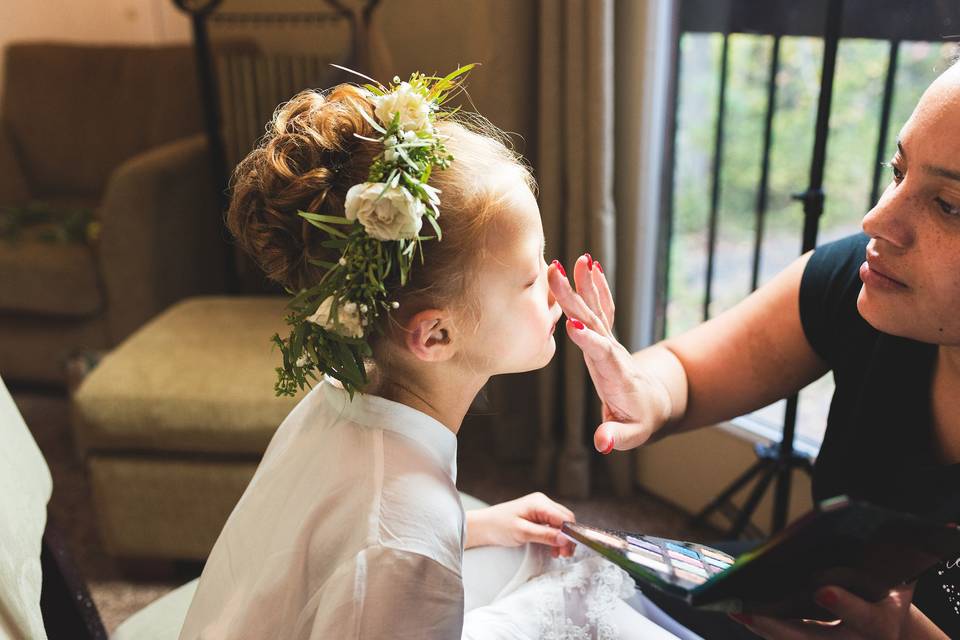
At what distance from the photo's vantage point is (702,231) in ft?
7.63

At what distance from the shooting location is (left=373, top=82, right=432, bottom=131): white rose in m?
0.82

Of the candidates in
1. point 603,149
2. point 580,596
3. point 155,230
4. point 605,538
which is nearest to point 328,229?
point 605,538

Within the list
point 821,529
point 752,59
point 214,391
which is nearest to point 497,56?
point 752,59

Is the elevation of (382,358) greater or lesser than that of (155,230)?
greater

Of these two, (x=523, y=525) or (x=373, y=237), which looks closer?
(x=373, y=237)

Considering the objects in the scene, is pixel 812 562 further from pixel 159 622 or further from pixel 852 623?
pixel 159 622

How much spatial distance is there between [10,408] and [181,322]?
1.07 metres

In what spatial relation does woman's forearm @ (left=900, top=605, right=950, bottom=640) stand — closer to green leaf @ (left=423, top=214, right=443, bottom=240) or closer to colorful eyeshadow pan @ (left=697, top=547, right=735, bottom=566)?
colorful eyeshadow pan @ (left=697, top=547, right=735, bottom=566)

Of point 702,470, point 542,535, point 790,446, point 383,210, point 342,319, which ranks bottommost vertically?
point 702,470

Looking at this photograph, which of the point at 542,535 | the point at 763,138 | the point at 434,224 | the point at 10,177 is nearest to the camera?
the point at 434,224

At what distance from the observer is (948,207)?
0.86 meters

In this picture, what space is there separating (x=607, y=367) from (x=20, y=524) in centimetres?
66

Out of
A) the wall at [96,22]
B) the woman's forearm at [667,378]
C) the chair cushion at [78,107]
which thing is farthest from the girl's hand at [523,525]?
the wall at [96,22]

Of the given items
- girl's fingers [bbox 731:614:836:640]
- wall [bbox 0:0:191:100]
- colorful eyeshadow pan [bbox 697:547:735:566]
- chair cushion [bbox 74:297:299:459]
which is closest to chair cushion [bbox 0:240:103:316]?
chair cushion [bbox 74:297:299:459]
